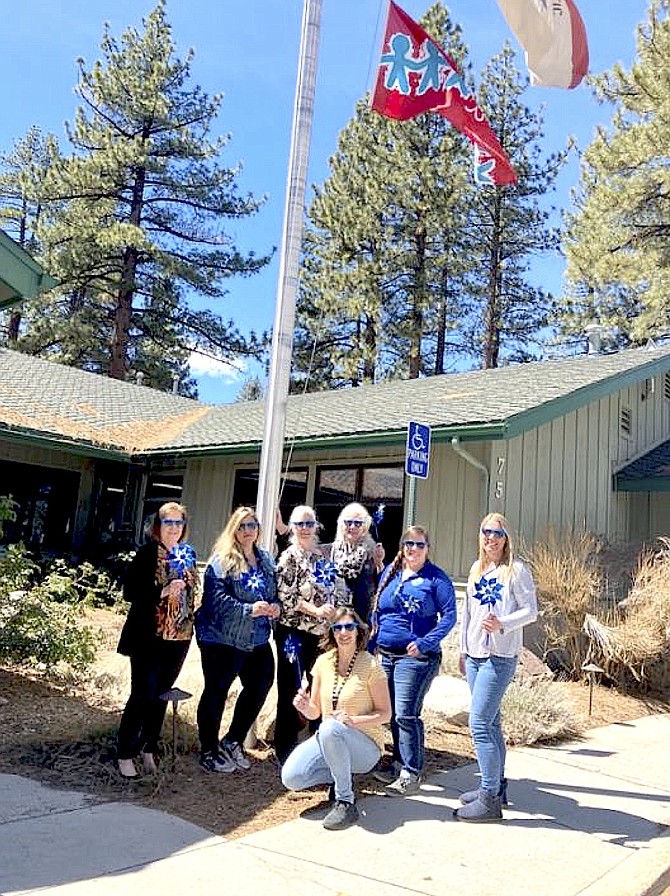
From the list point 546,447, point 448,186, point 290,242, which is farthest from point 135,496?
point 448,186

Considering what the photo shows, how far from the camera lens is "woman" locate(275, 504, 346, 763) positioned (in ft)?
17.3

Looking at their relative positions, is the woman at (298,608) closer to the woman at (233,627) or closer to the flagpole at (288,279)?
the woman at (233,627)

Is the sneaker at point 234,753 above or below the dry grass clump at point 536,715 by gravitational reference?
below

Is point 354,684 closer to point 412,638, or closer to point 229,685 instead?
point 412,638

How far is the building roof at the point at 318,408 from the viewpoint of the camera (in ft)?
34.1

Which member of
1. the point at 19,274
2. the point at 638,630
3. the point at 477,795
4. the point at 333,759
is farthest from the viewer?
the point at 638,630

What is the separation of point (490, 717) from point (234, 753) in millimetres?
1719

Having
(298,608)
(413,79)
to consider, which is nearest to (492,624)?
(298,608)

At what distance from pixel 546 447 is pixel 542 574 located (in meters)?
2.31

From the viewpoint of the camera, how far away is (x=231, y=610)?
5148mm

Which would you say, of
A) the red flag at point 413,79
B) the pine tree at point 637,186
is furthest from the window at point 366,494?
the pine tree at point 637,186

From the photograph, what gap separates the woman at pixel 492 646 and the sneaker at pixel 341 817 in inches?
24.6

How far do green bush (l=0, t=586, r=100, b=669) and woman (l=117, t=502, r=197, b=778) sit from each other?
8.43ft

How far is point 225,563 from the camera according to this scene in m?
5.21
